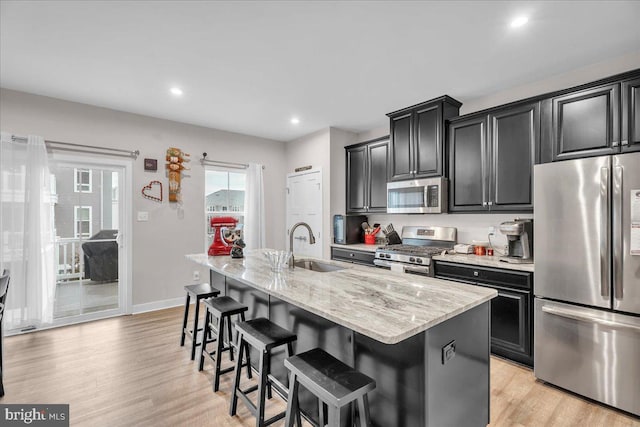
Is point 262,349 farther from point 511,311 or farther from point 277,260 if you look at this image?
point 511,311

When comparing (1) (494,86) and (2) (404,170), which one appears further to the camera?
(2) (404,170)

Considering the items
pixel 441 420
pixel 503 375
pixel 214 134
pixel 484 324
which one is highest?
pixel 214 134

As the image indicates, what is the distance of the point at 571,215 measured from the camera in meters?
2.21

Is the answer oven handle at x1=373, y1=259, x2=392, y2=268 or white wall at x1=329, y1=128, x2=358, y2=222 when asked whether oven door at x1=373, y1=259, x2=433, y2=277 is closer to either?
oven handle at x1=373, y1=259, x2=392, y2=268

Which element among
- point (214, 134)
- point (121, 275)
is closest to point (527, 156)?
point (214, 134)

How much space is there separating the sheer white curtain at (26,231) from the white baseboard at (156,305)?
86 cm

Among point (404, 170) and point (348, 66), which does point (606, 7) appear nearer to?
point (348, 66)

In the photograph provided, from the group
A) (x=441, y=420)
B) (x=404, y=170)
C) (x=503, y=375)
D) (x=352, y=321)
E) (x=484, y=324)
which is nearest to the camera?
(x=352, y=321)

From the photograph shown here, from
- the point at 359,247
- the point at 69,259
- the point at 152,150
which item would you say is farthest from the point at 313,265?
the point at 69,259

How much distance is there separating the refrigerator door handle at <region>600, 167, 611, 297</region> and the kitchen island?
1.03 meters

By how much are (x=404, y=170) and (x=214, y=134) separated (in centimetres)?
294

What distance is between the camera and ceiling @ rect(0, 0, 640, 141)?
6.60ft

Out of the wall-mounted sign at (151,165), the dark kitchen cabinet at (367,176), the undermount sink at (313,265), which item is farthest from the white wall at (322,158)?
the wall-mounted sign at (151,165)

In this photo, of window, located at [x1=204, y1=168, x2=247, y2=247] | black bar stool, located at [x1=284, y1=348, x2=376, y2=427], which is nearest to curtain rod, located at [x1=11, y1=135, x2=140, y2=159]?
window, located at [x1=204, y1=168, x2=247, y2=247]
